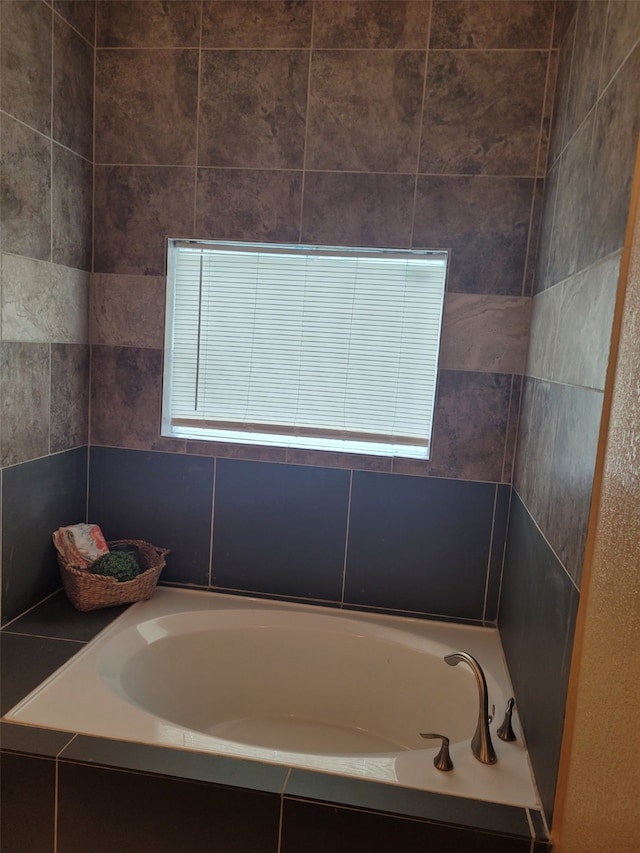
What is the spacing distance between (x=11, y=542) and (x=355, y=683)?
1231 millimetres

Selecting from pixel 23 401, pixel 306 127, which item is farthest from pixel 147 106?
pixel 23 401

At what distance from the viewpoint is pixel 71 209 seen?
216 cm

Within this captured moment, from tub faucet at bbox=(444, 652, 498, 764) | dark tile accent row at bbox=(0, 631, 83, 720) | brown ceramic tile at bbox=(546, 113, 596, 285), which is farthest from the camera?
dark tile accent row at bbox=(0, 631, 83, 720)

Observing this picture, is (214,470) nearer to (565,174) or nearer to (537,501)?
(537,501)

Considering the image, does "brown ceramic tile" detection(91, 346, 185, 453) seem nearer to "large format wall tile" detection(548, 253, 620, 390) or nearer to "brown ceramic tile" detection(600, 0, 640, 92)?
"large format wall tile" detection(548, 253, 620, 390)

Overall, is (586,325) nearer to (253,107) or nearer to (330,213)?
(330,213)

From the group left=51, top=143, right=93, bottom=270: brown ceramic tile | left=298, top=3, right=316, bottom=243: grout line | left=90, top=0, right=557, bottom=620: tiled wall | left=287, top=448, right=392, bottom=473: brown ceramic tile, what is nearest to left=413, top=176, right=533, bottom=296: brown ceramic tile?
left=90, top=0, right=557, bottom=620: tiled wall

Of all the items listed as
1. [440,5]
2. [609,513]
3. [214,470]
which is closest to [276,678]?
[214,470]

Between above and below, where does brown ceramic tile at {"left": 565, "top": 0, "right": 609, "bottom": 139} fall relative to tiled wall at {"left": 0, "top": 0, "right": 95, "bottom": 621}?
above

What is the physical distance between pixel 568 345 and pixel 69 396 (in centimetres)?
167

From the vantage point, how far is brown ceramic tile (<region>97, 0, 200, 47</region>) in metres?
2.16

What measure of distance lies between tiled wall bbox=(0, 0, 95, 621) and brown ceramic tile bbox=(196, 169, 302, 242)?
440mm

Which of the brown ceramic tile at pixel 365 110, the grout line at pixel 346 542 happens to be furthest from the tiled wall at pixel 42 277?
the grout line at pixel 346 542

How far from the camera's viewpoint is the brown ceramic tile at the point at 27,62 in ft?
5.88
